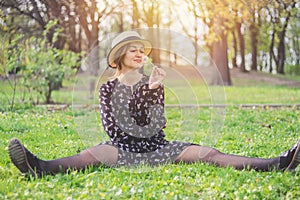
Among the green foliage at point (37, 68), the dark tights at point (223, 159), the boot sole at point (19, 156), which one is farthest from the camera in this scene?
the green foliage at point (37, 68)

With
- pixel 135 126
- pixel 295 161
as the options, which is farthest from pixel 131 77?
pixel 295 161

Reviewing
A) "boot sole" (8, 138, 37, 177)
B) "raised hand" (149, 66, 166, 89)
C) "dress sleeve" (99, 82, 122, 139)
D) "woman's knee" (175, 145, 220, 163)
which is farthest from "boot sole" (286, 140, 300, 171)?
"boot sole" (8, 138, 37, 177)

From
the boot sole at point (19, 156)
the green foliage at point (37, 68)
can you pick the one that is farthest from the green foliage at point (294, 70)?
the boot sole at point (19, 156)

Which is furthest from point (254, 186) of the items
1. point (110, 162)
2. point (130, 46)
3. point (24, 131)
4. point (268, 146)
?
point (24, 131)

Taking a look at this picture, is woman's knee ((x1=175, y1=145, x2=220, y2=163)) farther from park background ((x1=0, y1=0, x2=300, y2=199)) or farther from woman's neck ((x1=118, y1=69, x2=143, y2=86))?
woman's neck ((x1=118, y1=69, x2=143, y2=86))

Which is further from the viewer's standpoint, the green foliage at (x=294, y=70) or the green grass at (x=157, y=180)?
the green foliage at (x=294, y=70)

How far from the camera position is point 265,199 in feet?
9.52

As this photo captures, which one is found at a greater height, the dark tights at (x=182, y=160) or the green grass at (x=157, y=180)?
the dark tights at (x=182, y=160)

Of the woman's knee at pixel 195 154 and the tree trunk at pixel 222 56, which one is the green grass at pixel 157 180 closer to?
the woman's knee at pixel 195 154

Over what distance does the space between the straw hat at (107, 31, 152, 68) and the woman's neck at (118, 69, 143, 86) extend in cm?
13

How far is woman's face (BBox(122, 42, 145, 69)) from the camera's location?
3701mm

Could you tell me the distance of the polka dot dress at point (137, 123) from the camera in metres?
3.68

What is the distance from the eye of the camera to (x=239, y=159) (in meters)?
3.66

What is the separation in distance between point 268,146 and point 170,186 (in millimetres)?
2089
